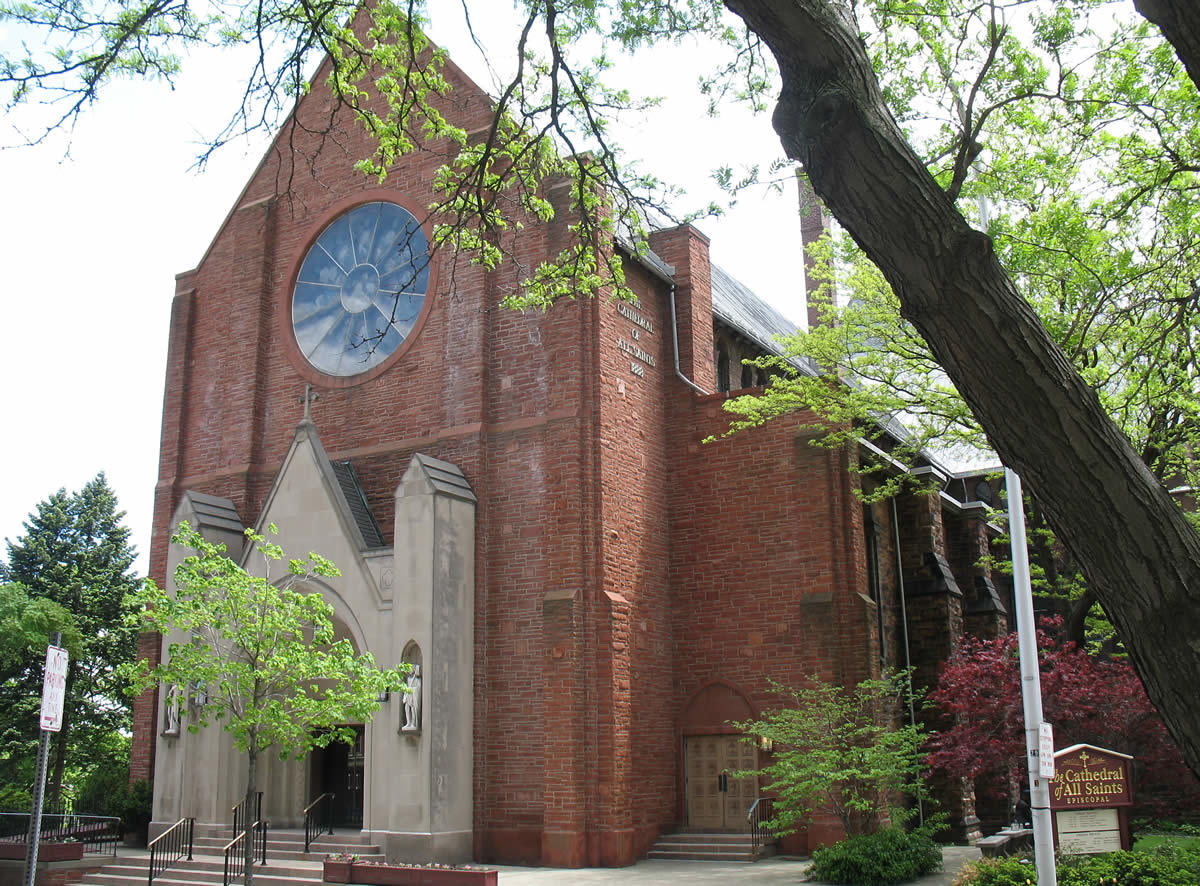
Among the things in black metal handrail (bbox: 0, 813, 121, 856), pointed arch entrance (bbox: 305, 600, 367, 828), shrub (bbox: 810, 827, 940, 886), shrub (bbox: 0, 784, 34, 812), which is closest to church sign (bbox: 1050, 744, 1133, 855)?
shrub (bbox: 810, 827, 940, 886)

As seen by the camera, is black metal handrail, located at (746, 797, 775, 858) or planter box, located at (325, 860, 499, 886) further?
black metal handrail, located at (746, 797, 775, 858)

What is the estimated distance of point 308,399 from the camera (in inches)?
924

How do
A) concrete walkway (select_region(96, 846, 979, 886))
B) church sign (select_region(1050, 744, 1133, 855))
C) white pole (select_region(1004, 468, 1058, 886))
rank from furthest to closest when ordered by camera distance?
concrete walkway (select_region(96, 846, 979, 886)), church sign (select_region(1050, 744, 1133, 855)), white pole (select_region(1004, 468, 1058, 886))

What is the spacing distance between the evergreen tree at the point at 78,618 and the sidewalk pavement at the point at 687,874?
79.8 feet

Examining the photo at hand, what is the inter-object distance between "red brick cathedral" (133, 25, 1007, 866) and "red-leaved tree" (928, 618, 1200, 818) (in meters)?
2.14

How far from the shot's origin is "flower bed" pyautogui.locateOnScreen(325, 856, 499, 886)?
15.9 metres

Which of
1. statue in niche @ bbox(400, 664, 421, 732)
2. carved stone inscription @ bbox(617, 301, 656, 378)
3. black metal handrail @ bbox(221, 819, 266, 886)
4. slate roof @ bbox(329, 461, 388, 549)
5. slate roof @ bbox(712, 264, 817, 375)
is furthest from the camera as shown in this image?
slate roof @ bbox(712, 264, 817, 375)

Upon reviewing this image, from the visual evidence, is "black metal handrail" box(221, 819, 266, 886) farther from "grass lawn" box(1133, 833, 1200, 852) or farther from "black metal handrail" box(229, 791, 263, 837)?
"grass lawn" box(1133, 833, 1200, 852)

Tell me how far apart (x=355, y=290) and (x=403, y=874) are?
514 inches

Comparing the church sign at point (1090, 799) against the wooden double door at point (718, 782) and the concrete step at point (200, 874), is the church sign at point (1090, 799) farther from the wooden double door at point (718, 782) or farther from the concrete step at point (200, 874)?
the concrete step at point (200, 874)

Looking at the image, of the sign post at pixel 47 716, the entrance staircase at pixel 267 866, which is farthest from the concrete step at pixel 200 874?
the sign post at pixel 47 716

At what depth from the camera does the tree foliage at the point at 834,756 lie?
18.8 m

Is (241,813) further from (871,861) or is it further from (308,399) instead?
(871,861)

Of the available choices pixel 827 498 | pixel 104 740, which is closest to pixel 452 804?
pixel 827 498
